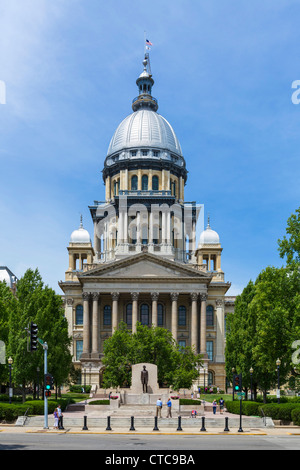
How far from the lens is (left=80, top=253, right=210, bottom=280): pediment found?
8438 centimetres

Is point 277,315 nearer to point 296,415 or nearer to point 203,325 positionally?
point 296,415

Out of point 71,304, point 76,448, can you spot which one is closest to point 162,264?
point 71,304

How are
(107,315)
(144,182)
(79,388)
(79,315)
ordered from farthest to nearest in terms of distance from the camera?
(144,182) → (79,315) → (107,315) → (79,388)

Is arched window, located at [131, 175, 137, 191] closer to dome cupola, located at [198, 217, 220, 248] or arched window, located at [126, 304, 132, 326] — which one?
dome cupola, located at [198, 217, 220, 248]

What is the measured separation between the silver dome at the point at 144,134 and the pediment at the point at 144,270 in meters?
30.5

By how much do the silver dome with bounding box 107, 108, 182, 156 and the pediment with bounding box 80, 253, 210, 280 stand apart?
30514 mm

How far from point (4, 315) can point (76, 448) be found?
3389 cm

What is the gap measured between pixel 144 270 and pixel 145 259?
162 cm

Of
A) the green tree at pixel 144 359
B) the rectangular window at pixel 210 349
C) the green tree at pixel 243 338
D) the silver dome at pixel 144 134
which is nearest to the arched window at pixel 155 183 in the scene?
the silver dome at pixel 144 134

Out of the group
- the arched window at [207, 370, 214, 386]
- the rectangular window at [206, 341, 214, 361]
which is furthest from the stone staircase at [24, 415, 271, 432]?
the rectangular window at [206, 341, 214, 361]

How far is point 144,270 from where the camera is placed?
8475 cm

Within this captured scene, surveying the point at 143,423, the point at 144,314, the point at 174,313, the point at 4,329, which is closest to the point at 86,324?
the point at 144,314

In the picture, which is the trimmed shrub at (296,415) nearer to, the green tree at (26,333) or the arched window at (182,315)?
the green tree at (26,333)

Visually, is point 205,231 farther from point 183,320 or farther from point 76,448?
point 76,448
